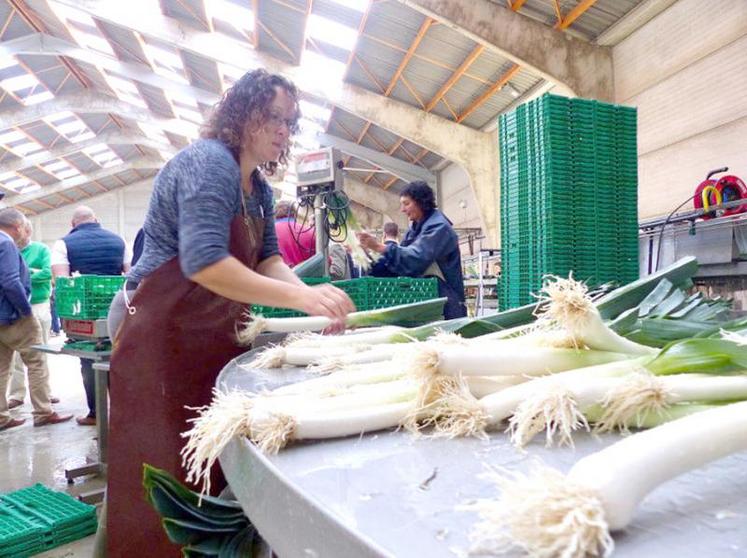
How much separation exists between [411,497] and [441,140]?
1139cm

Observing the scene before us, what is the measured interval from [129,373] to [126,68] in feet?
42.4

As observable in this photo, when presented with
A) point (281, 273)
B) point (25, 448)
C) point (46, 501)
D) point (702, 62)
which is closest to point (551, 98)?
point (281, 273)

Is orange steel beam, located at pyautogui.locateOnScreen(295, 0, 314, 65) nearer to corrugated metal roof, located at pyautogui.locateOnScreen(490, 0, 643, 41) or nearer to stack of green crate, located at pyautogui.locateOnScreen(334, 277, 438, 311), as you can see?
corrugated metal roof, located at pyautogui.locateOnScreen(490, 0, 643, 41)

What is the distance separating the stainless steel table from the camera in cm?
43

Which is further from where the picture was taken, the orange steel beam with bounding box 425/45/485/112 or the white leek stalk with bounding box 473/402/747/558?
the orange steel beam with bounding box 425/45/485/112

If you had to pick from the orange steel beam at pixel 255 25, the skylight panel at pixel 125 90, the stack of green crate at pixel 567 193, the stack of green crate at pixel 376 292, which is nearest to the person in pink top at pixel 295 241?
the stack of green crate at pixel 376 292

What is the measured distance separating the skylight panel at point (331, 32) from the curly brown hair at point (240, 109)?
7837 mm

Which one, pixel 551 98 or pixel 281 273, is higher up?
pixel 551 98

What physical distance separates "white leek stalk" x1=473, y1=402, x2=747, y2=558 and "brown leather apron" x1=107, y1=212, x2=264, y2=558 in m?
1.24

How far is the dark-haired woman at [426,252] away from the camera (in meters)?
3.01

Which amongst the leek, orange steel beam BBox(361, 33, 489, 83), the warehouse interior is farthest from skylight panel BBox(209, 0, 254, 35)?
the leek

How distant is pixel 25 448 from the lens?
13.8 ft

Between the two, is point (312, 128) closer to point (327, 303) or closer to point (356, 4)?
point (356, 4)

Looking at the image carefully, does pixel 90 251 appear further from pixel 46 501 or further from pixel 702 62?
pixel 702 62
